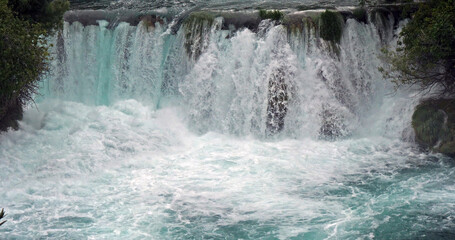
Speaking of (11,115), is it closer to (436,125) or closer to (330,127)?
(330,127)

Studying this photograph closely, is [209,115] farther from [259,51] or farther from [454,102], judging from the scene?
[454,102]

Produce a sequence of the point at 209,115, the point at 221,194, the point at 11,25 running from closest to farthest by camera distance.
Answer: the point at 221,194
the point at 11,25
the point at 209,115

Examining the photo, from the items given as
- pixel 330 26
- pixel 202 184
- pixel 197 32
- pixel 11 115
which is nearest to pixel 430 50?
pixel 330 26

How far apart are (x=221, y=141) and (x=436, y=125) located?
5.57 metres

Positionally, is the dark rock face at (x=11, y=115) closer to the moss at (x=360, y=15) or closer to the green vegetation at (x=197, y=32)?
the green vegetation at (x=197, y=32)

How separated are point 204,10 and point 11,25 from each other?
250 inches

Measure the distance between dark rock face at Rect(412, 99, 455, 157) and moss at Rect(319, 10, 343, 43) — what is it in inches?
120

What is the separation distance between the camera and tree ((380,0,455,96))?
42.4 feet

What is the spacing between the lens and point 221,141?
15109mm

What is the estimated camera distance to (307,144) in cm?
1458

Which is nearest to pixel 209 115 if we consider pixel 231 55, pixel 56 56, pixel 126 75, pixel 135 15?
pixel 231 55

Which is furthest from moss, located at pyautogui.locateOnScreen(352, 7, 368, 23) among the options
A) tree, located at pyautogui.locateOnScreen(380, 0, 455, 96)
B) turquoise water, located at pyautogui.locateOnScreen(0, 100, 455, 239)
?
turquoise water, located at pyautogui.locateOnScreen(0, 100, 455, 239)

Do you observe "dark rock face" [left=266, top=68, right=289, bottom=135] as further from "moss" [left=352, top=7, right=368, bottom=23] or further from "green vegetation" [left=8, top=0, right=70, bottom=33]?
"green vegetation" [left=8, top=0, right=70, bottom=33]

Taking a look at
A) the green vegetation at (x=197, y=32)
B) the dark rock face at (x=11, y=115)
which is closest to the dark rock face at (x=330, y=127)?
the green vegetation at (x=197, y=32)
